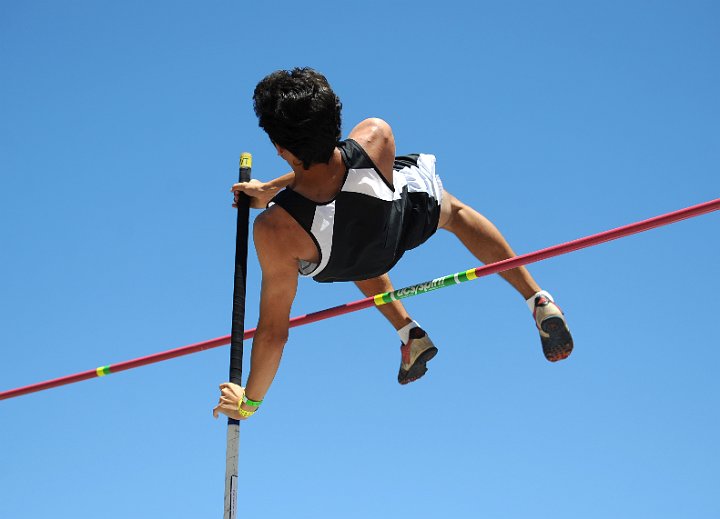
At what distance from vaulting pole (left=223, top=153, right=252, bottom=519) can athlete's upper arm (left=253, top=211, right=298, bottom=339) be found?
1.42ft

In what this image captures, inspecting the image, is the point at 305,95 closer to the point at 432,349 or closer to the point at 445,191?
the point at 445,191

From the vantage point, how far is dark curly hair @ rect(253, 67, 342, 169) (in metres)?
6.39

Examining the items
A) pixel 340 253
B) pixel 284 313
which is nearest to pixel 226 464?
pixel 284 313

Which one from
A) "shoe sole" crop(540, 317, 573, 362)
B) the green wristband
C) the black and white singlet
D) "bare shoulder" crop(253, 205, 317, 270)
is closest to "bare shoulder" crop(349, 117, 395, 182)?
the black and white singlet

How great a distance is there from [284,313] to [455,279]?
1.20 m

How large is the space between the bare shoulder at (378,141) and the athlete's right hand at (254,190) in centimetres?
66

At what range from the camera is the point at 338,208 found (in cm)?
657

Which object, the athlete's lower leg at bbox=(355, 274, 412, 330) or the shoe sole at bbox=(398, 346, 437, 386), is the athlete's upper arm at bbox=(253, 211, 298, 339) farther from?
the shoe sole at bbox=(398, 346, 437, 386)

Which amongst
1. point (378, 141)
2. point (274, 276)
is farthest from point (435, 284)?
point (274, 276)

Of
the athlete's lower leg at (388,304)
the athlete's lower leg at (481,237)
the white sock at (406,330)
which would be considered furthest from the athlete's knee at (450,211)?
the white sock at (406,330)

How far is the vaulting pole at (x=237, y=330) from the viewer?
6.72 metres

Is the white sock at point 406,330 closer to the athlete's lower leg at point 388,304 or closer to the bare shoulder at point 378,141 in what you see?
the athlete's lower leg at point 388,304

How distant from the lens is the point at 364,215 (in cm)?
669

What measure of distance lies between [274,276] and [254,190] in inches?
32.0
